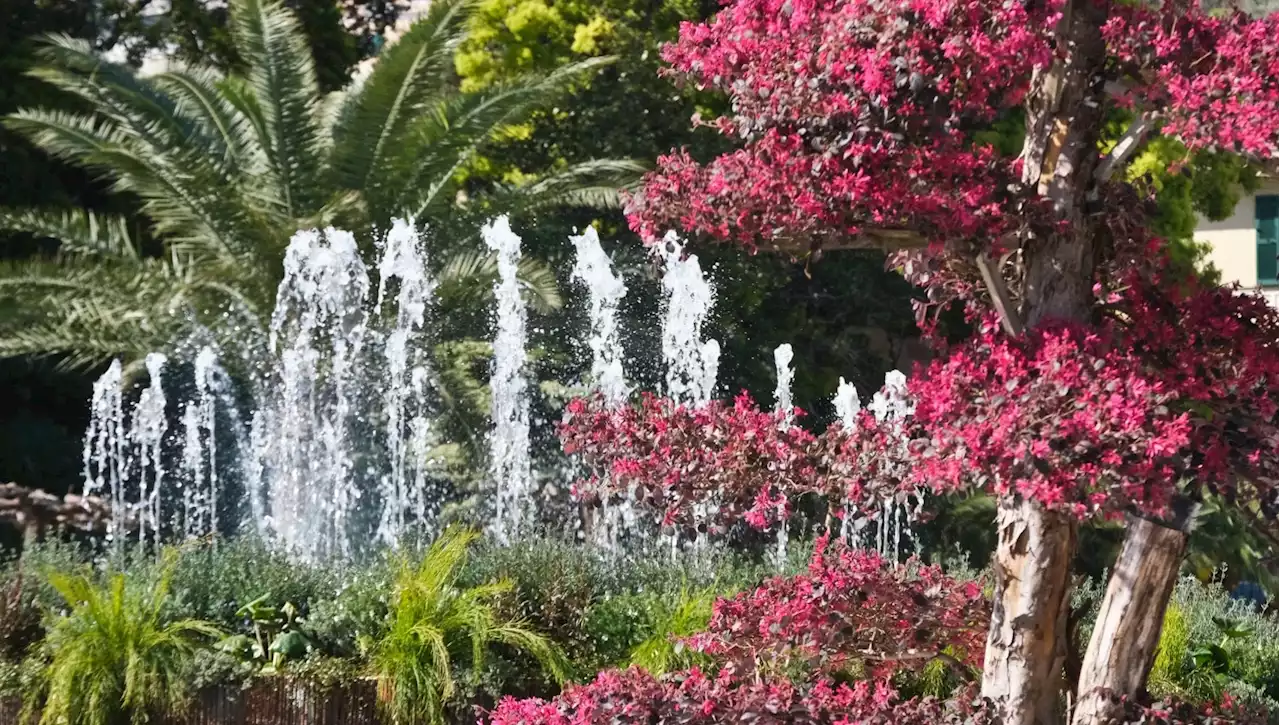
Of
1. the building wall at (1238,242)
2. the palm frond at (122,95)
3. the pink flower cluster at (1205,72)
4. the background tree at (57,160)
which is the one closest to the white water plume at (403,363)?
the palm frond at (122,95)

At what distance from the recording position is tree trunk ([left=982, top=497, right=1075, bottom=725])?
3.41 metres

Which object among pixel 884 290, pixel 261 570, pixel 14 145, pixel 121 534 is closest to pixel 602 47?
pixel 884 290

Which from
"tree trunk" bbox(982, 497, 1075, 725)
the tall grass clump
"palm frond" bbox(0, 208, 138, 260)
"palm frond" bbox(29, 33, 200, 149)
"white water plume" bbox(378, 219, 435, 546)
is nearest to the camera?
"tree trunk" bbox(982, 497, 1075, 725)

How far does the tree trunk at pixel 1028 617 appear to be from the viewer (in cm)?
341

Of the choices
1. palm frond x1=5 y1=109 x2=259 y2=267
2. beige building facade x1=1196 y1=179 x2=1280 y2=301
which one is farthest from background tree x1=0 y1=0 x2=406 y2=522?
beige building facade x1=1196 y1=179 x2=1280 y2=301

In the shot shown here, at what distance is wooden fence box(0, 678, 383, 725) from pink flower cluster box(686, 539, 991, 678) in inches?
90.9

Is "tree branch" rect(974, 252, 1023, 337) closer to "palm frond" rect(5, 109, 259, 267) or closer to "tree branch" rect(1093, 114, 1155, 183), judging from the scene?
"tree branch" rect(1093, 114, 1155, 183)

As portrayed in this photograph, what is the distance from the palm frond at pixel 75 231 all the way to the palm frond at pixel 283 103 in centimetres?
159

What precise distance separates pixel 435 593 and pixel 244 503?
642cm

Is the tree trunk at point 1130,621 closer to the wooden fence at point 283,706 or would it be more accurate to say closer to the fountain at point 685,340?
the wooden fence at point 283,706

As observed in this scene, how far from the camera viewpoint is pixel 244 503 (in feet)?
38.5

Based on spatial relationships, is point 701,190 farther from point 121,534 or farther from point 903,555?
point 903,555

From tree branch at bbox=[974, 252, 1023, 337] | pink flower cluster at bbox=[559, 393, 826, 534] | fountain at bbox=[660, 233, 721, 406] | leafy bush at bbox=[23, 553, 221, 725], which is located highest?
fountain at bbox=[660, 233, 721, 406]

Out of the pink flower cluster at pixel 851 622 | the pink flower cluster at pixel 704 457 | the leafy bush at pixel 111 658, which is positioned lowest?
the leafy bush at pixel 111 658
